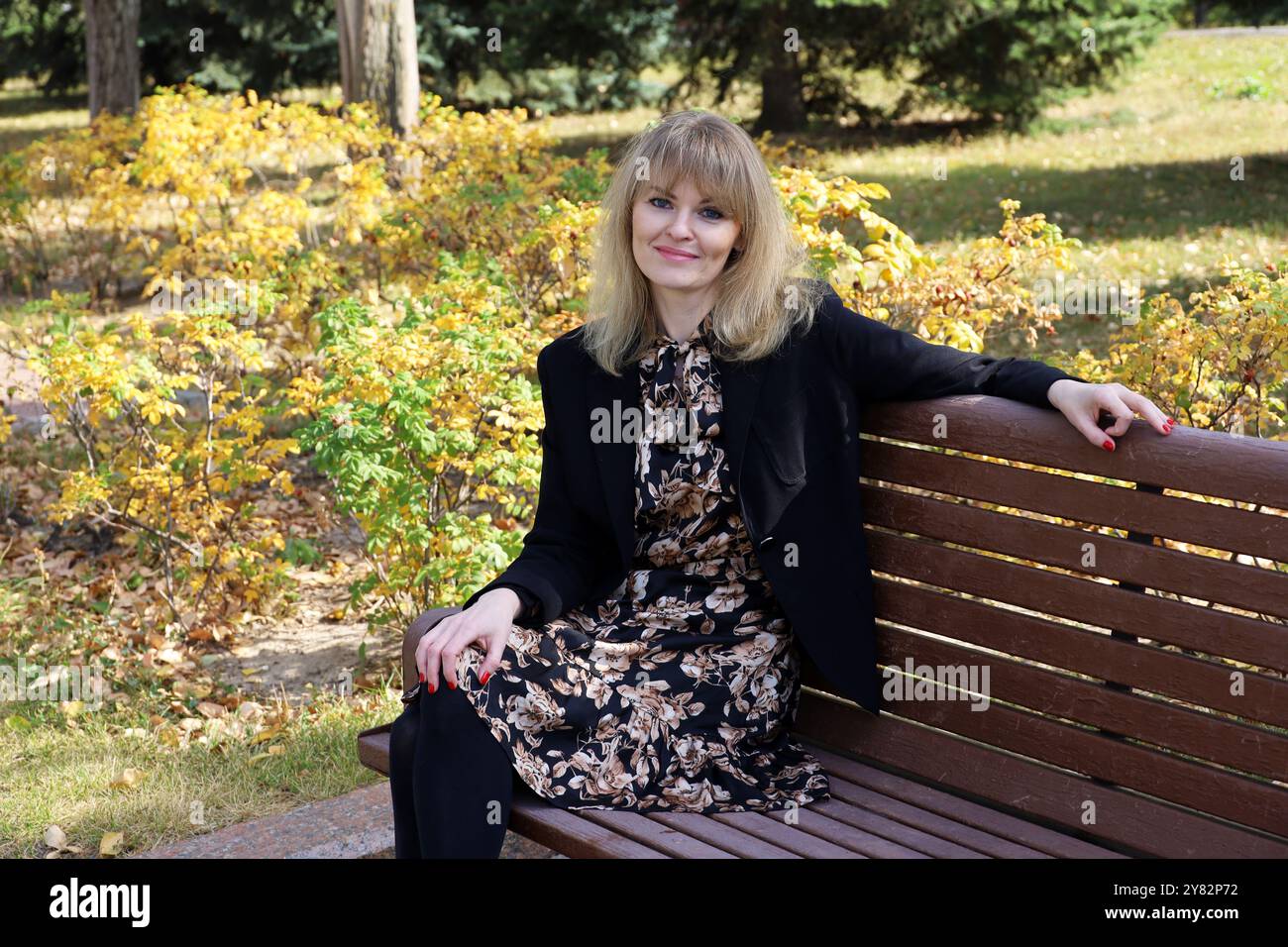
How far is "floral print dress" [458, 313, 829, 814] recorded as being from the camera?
274 centimetres

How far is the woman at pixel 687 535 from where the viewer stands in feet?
8.95

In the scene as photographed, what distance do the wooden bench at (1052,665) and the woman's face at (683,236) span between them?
0.44 m

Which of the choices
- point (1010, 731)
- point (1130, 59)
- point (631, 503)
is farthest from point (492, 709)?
point (1130, 59)

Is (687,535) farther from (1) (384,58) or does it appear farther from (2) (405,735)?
(1) (384,58)

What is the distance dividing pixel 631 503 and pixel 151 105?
5.54m

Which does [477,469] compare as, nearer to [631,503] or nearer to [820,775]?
[631,503]

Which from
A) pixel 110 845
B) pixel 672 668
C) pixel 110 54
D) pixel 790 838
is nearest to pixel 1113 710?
pixel 790 838

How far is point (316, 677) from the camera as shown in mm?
4684

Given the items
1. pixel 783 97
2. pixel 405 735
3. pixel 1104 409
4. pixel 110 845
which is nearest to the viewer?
pixel 1104 409

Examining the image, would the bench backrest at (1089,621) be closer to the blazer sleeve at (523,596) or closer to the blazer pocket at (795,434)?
the blazer pocket at (795,434)

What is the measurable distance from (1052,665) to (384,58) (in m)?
7.86

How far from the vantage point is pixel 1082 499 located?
8.38 feet

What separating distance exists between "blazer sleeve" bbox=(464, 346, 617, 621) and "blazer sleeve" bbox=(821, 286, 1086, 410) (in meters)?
0.61

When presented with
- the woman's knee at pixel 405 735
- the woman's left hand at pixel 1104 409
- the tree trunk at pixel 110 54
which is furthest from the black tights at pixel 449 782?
the tree trunk at pixel 110 54
